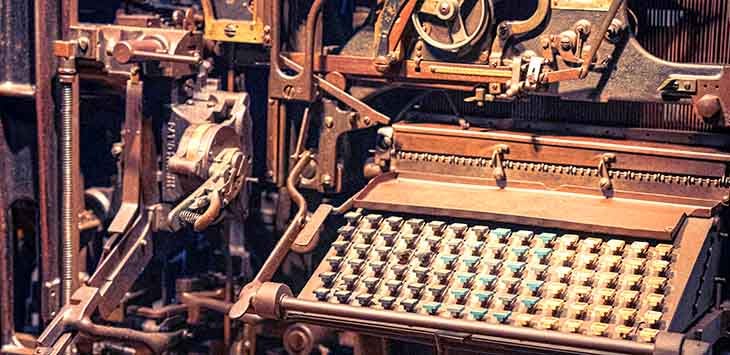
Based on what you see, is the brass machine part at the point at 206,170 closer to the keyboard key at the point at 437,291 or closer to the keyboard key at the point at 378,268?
the keyboard key at the point at 378,268

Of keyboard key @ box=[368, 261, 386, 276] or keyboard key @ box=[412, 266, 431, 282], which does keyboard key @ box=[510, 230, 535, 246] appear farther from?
keyboard key @ box=[368, 261, 386, 276]

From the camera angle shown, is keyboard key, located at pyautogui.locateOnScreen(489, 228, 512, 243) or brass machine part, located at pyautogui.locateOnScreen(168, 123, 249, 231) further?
brass machine part, located at pyautogui.locateOnScreen(168, 123, 249, 231)

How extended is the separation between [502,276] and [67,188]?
2153 millimetres

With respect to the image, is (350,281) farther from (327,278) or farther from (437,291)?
(437,291)

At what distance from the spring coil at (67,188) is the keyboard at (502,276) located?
142 cm

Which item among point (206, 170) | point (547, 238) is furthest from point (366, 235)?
point (206, 170)

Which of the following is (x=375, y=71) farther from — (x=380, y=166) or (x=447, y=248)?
(x=447, y=248)

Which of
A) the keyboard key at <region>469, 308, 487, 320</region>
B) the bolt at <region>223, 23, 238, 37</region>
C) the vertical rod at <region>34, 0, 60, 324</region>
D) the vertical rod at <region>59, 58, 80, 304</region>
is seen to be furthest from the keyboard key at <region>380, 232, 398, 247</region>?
the vertical rod at <region>34, 0, 60, 324</region>

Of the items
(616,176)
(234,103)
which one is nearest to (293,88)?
(234,103)

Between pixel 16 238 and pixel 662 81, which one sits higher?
Result: pixel 662 81

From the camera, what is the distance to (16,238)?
7.02 meters

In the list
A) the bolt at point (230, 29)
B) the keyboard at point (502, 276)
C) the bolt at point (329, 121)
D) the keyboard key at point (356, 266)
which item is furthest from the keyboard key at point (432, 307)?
the bolt at point (230, 29)

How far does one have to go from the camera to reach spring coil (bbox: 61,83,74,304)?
21.1ft

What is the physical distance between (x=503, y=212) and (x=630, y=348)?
97cm
